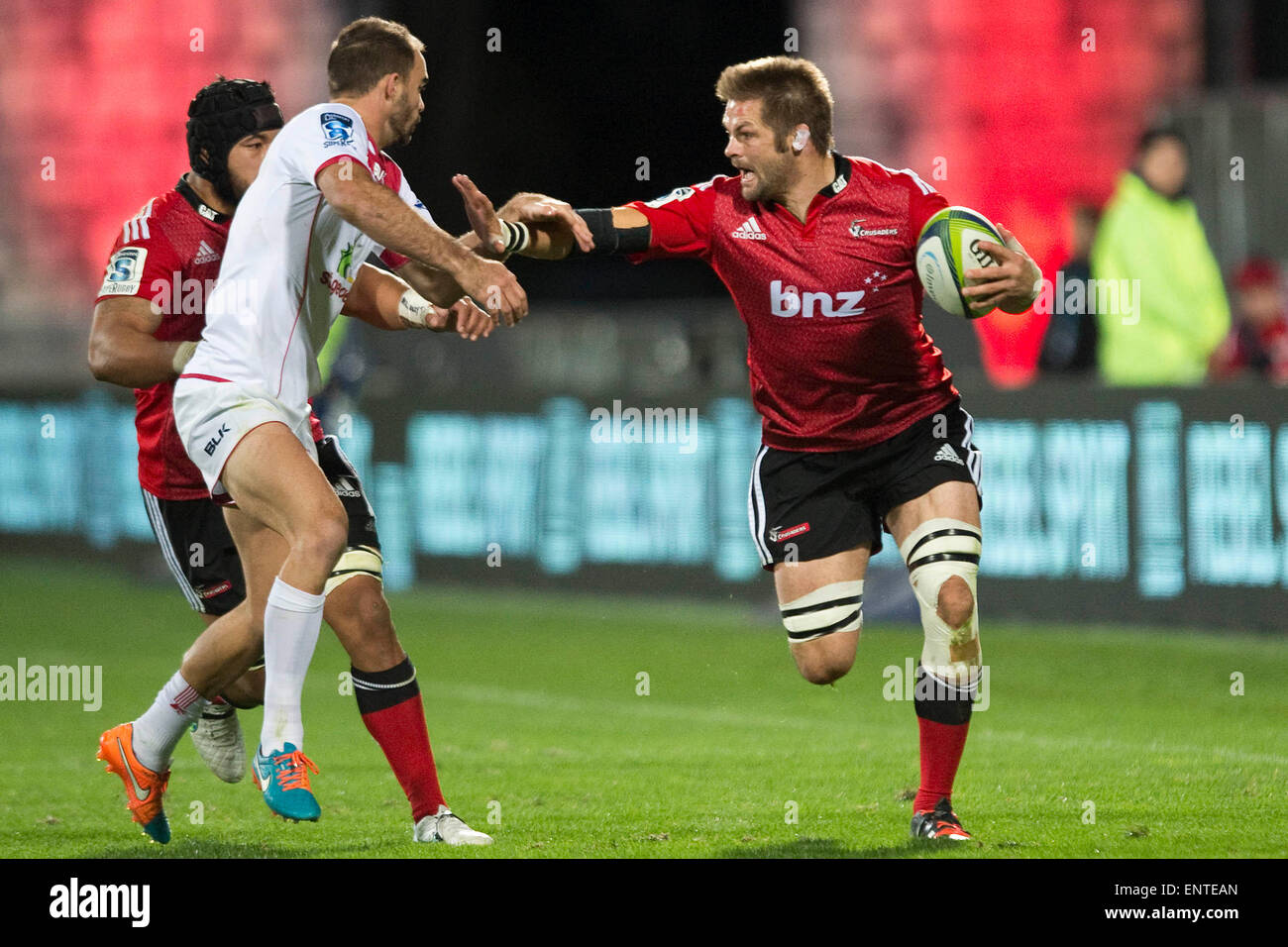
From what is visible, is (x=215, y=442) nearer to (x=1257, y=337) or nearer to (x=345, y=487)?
(x=345, y=487)

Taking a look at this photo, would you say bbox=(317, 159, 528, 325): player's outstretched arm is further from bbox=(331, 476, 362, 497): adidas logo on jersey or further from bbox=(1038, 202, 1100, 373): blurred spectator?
bbox=(1038, 202, 1100, 373): blurred spectator

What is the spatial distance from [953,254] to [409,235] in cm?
171

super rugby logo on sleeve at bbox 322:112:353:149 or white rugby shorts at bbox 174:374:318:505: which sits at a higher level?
super rugby logo on sleeve at bbox 322:112:353:149

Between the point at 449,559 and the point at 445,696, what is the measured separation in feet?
13.4

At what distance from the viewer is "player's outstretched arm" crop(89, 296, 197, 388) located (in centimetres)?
605

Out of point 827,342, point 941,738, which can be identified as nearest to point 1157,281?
point 827,342

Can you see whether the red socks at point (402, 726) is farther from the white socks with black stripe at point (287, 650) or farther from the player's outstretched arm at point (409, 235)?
the player's outstretched arm at point (409, 235)

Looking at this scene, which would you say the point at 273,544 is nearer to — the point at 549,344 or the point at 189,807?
the point at 189,807

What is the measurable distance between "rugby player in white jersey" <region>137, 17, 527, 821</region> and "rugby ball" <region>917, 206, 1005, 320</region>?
136 cm

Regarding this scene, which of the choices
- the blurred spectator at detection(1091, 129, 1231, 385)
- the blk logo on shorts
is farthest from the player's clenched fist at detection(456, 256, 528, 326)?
the blurred spectator at detection(1091, 129, 1231, 385)

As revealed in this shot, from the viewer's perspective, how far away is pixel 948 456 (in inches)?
247

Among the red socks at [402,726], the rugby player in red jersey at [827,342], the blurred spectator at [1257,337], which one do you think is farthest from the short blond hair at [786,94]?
the blurred spectator at [1257,337]

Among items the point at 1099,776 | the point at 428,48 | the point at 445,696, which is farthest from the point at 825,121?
the point at 428,48

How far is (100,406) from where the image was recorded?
16.0 m
